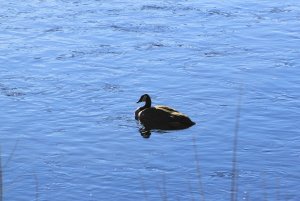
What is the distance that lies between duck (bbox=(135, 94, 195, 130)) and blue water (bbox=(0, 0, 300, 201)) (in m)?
0.20

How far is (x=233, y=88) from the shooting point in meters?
18.2

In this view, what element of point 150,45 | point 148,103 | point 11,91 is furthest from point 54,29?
point 148,103

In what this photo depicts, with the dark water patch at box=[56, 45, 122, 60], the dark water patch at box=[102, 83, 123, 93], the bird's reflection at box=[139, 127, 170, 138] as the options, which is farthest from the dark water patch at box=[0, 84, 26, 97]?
the bird's reflection at box=[139, 127, 170, 138]

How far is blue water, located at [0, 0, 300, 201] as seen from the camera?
12.9 metres

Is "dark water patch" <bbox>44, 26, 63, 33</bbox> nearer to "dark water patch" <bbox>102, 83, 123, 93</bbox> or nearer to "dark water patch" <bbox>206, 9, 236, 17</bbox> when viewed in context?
"dark water patch" <bbox>206, 9, 236, 17</bbox>

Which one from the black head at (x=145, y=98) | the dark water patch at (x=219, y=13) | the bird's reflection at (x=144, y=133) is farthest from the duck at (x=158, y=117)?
the dark water patch at (x=219, y=13)

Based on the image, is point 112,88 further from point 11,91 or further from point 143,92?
point 11,91

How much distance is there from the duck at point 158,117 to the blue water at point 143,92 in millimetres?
198

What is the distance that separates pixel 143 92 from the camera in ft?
59.2

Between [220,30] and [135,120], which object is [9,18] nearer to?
[220,30]

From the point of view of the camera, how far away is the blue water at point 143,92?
12.9 metres

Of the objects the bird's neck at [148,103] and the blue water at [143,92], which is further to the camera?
the bird's neck at [148,103]

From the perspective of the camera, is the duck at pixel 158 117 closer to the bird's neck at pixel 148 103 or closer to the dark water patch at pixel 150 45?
the bird's neck at pixel 148 103

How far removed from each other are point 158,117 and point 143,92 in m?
1.38
